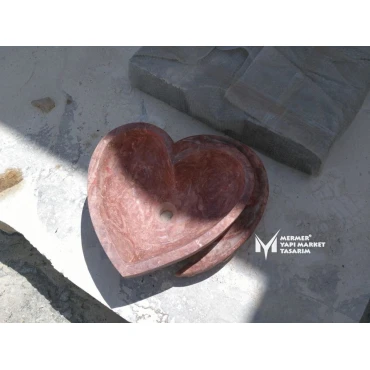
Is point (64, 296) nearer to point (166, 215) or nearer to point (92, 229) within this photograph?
point (92, 229)

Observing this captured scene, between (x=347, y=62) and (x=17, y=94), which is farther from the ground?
(x=347, y=62)

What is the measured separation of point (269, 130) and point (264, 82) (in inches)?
12.7

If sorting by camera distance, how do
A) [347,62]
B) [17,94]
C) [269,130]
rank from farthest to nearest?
[17,94]
[347,62]
[269,130]

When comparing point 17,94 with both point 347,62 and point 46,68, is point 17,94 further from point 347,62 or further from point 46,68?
point 347,62

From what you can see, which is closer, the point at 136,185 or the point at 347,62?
the point at 136,185

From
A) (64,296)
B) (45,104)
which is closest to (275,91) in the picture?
(45,104)

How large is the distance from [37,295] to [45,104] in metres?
1.34

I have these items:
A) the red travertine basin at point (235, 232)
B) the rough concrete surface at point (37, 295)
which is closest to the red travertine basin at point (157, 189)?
the red travertine basin at point (235, 232)

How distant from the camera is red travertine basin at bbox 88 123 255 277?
2588mm

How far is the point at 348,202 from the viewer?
9.61ft

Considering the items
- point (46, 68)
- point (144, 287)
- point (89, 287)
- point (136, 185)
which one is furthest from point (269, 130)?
point (46, 68)

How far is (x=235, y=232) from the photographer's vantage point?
2686 millimetres

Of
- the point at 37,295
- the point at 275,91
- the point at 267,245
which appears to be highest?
the point at 275,91

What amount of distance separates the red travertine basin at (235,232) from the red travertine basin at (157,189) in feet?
0.35
